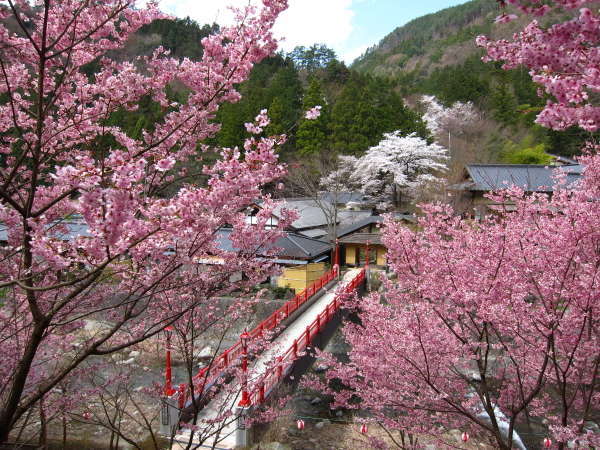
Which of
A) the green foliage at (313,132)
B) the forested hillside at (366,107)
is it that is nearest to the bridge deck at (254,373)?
the forested hillside at (366,107)

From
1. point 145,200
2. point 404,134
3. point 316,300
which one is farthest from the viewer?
point 404,134

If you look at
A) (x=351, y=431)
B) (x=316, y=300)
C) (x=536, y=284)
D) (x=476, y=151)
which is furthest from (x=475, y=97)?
(x=536, y=284)

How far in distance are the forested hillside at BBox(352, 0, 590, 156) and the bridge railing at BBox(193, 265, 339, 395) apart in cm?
565

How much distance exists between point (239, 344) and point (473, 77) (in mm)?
37229

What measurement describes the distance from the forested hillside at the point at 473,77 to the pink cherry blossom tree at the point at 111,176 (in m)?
1.88

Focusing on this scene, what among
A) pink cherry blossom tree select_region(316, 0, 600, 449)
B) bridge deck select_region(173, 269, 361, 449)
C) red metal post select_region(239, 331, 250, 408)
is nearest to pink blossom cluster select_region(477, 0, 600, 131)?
pink cherry blossom tree select_region(316, 0, 600, 449)

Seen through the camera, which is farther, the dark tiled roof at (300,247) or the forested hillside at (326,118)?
the forested hillside at (326,118)

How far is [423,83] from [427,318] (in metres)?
46.7

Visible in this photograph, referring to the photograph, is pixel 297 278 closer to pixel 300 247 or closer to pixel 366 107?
pixel 300 247

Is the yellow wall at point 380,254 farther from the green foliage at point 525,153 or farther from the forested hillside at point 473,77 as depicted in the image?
the green foliage at point 525,153

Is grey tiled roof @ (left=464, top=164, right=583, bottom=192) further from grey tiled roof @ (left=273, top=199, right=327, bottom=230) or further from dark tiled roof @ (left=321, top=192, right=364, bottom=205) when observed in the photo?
dark tiled roof @ (left=321, top=192, right=364, bottom=205)

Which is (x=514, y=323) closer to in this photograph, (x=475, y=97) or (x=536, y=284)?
(x=536, y=284)

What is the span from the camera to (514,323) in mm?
4711

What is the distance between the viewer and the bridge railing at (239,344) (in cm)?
675
